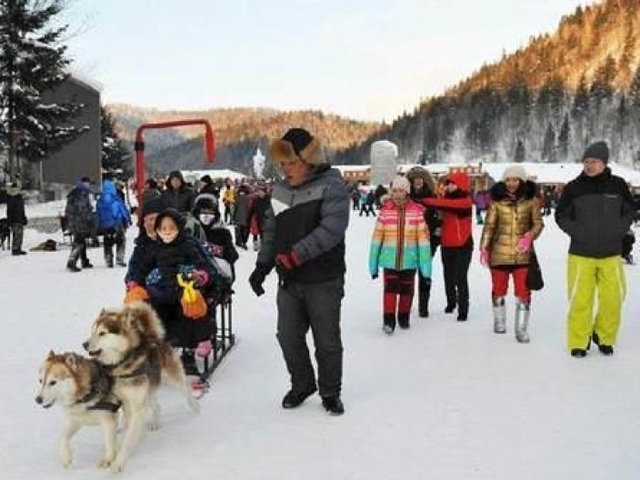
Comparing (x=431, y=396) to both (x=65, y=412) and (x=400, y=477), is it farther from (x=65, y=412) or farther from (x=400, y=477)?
(x=65, y=412)

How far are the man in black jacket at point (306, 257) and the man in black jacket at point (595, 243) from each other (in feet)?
8.06

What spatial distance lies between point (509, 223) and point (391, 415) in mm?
2829

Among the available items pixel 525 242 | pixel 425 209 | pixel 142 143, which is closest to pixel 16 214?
pixel 142 143

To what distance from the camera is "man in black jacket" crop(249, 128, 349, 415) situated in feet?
15.1

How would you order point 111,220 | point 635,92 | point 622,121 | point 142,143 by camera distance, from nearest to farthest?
point 111,220 → point 142,143 → point 622,121 → point 635,92

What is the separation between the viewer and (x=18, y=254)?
1589cm

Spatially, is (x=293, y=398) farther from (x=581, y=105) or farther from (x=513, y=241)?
(x=581, y=105)

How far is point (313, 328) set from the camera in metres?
4.84

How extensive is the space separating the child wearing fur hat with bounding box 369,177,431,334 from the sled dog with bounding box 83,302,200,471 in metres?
3.52

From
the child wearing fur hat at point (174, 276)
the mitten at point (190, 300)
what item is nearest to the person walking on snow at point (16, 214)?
the child wearing fur hat at point (174, 276)

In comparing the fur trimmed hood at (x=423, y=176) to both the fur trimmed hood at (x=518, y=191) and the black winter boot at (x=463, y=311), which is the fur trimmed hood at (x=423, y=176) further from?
the black winter boot at (x=463, y=311)

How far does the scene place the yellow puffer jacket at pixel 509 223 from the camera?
6.96 m

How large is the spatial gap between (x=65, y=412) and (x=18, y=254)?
13168 millimetres

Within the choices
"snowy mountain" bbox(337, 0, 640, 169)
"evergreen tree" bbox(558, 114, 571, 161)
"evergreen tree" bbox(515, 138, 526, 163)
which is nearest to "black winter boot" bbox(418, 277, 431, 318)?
"snowy mountain" bbox(337, 0, 640, 169)
